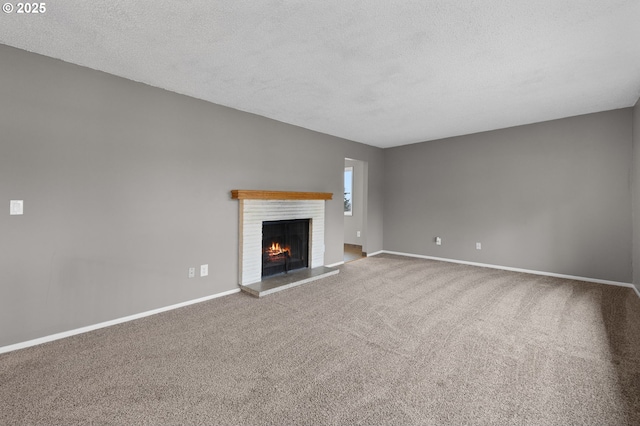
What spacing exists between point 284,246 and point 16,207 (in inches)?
115

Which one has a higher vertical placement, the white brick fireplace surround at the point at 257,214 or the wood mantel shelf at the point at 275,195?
the wood mantel shelf at the point at 275,195

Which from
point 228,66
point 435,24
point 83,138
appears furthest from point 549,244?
point 83,138

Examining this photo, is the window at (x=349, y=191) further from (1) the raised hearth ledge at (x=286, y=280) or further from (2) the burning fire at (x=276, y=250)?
(2) the burning fire at (x=276, y=250)

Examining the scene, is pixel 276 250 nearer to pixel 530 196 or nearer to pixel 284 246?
pixel 284 246

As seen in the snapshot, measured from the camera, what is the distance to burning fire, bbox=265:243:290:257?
421 cm

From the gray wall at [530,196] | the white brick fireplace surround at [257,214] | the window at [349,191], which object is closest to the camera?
the white brick fireplace surround at [257,214]

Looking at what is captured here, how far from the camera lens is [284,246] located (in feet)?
14.5

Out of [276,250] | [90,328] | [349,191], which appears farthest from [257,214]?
[349,191]

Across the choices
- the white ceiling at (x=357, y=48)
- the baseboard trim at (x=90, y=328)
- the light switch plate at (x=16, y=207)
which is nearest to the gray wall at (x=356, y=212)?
the white ceiling at (x=357, y=48)

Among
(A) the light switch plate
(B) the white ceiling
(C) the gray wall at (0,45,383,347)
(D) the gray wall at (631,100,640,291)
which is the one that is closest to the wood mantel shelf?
(C) the gray wall at (0,45,383,347)

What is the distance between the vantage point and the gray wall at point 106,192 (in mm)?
2283

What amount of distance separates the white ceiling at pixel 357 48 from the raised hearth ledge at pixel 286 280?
7.67 ft

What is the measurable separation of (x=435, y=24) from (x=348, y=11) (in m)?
0.64

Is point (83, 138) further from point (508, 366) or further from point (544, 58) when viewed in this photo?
point (544, 58)
